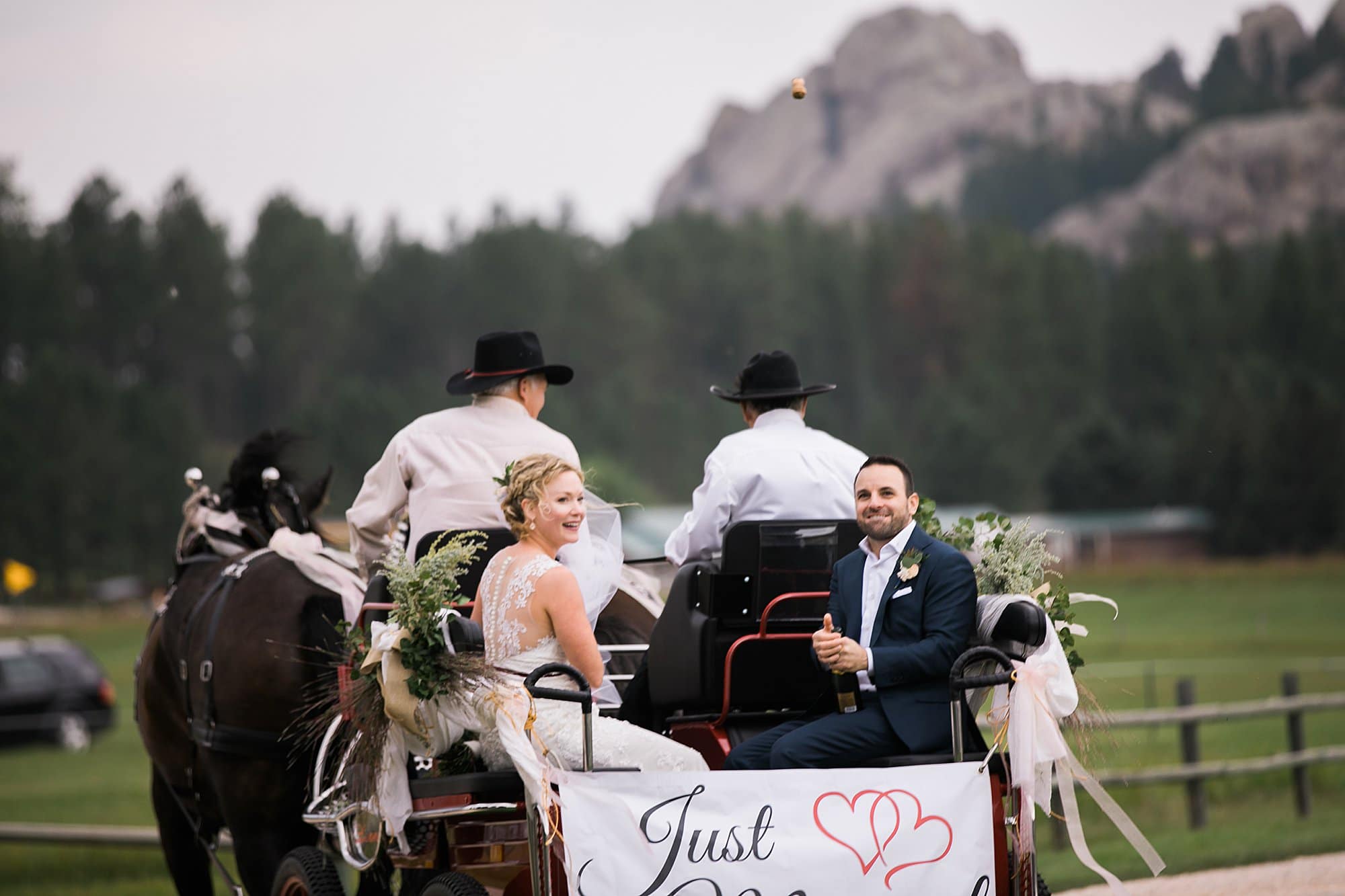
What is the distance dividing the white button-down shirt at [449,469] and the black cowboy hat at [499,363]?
9 centimetres

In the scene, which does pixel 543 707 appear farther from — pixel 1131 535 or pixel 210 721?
pixel 1131 535

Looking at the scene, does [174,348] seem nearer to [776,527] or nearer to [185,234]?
[185,234]

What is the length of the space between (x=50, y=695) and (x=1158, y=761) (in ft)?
56.7

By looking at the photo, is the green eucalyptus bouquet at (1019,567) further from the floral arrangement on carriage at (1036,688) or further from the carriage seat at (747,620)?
the carriage seat at (747,620)

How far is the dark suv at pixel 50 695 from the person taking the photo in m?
25.3

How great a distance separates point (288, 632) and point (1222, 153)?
86162 mm

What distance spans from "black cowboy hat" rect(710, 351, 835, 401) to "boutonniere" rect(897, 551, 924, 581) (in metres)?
1.48

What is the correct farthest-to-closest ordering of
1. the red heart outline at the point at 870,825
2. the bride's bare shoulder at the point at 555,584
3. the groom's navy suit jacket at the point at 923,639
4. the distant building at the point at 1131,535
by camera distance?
the distant building at the point at 1131,535 < the bride's bare shoulder at the point at 555,584 < the groom's navy suit jacket at the point at 923,639 < the red heart outline at the point at 870,825

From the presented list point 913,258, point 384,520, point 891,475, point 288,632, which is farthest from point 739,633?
point 913,258

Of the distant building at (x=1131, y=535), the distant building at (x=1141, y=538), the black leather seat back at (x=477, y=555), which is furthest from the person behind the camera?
the distant building at (x=1141, y=538)

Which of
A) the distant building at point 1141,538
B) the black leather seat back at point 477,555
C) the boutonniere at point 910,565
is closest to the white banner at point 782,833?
the boutonniere at point 910,565

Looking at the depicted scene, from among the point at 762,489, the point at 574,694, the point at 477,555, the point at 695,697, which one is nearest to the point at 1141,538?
the point at 762,489

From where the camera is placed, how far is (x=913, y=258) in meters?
89.4

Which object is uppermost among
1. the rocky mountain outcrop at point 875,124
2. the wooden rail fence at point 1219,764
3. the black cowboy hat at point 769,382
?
the rocky mountain outcrop at point 875,124
